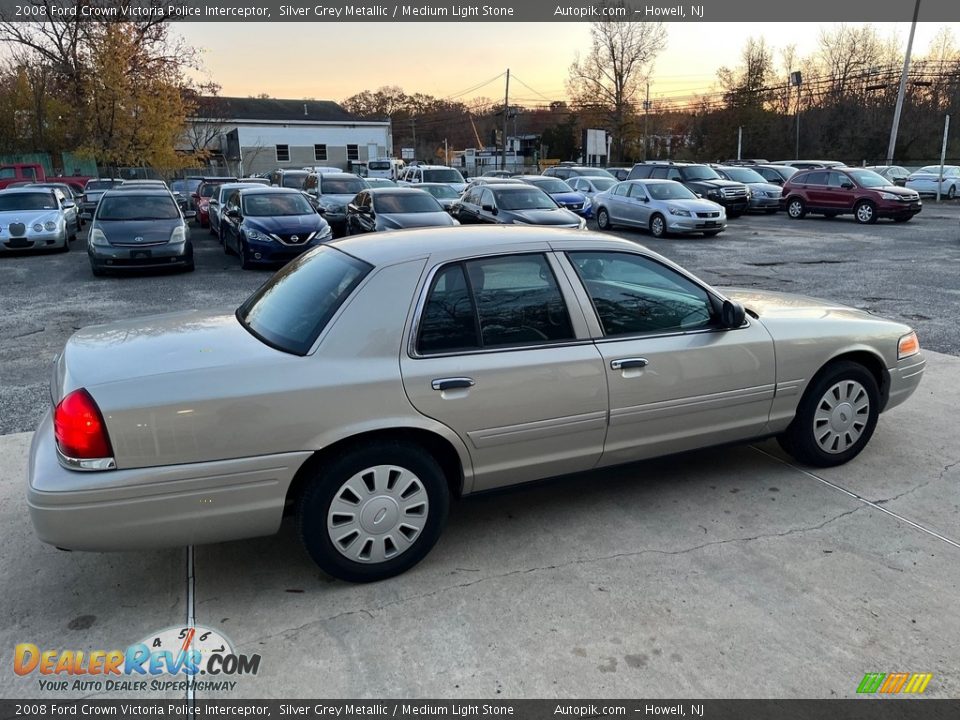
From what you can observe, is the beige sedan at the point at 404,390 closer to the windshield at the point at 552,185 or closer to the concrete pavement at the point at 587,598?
the concrete pavement at the point at 587,598

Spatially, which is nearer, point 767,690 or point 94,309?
point 767,690

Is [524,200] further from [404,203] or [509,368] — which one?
[509,368]

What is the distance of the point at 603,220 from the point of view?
67.9ft

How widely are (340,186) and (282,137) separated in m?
38.7

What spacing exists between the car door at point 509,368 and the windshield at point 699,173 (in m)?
21.3

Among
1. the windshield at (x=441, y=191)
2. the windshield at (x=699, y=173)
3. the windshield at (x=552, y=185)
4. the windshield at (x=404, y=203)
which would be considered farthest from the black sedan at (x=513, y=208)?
the windshield at (x=699, y=173)

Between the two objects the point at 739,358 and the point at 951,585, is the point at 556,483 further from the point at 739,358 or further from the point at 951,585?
the point at 951,585

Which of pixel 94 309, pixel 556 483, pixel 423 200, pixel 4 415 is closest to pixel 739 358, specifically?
pixel 556 483

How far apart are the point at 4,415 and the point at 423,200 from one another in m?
10.7

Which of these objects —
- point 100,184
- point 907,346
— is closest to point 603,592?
point 907,346

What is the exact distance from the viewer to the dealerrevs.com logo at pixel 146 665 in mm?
2695

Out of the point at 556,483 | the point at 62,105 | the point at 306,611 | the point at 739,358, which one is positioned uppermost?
the point at 62,105

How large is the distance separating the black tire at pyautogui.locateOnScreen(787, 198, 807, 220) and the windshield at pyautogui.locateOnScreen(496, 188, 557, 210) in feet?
34.7

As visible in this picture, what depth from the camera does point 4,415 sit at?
568 cm
